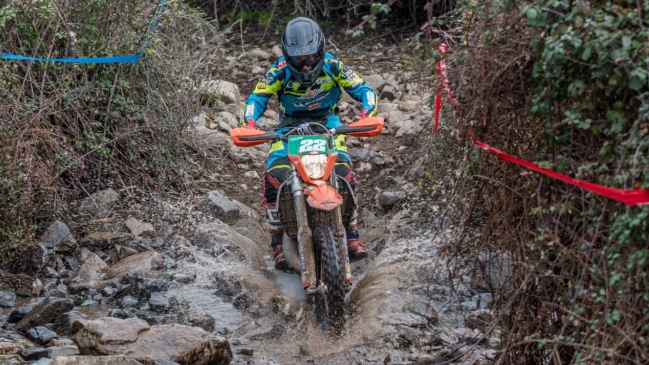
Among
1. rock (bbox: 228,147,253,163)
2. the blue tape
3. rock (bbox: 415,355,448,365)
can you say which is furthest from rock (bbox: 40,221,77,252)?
rock (bbox: 415,355,448,365)

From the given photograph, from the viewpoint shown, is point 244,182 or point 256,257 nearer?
point 256,257

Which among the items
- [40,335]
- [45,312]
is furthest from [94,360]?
[45,312]

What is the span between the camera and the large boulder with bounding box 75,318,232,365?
4828mm

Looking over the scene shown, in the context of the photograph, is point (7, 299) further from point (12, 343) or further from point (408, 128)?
point (408, 128)

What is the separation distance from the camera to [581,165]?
3459 millimetres

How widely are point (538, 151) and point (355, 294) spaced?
2946mm

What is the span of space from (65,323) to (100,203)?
1.96 meters

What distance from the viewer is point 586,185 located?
11.1ft

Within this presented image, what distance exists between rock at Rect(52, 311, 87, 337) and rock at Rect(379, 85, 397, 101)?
5854 mm

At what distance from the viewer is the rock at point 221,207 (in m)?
7.73

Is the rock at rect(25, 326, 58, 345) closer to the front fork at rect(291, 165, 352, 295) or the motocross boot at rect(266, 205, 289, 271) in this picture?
the front fork at rect(291, 165, 352, 295)

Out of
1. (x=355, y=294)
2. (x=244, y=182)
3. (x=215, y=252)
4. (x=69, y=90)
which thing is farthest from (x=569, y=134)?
(x=244, y=182)

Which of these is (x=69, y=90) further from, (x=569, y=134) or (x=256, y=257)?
(x=569, y=134)

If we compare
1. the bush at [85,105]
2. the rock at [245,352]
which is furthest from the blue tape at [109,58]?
the rock at [245,352]
